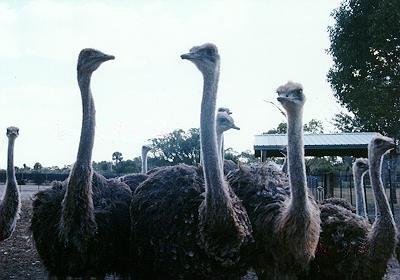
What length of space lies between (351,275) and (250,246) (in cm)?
111

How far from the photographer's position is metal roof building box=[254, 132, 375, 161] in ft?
41.9

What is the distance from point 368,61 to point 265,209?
16612 mm

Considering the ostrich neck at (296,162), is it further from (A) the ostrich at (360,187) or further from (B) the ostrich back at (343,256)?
(A) the ostrich at (360,187)

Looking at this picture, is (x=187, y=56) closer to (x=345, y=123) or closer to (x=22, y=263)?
(x=22, y=263)

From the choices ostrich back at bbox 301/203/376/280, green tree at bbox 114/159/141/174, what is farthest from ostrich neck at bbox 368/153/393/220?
green tree at bbox 114/159/141/174

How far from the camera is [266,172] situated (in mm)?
5227

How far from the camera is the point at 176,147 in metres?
36.4

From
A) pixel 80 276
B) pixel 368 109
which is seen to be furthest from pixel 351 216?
pixel 368 109

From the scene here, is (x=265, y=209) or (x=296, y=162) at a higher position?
(x=296, y=162)

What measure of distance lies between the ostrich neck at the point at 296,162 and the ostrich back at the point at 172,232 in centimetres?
63

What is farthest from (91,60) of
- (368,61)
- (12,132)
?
(368,61)

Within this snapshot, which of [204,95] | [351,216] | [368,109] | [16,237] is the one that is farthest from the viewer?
[368,109]

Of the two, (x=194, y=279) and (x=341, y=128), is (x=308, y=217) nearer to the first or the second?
(x=194, y=279)

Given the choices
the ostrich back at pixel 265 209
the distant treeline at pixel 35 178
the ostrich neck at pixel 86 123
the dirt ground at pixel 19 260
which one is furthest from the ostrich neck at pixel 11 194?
the distant treeline at pixel 35 178
